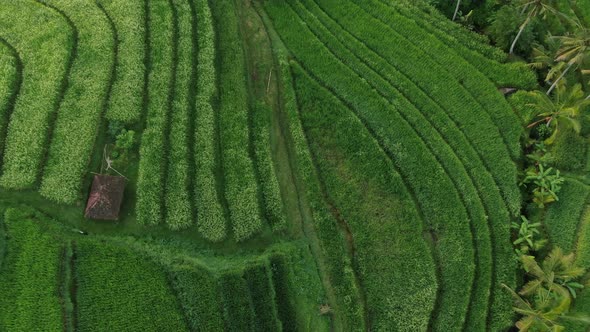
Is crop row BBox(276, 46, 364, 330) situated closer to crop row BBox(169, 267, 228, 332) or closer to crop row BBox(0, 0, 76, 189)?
crop row BBox(169, 267, 228, 332)

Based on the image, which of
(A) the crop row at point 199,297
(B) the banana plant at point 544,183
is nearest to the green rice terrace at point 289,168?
(A) the crop row at point 199,297

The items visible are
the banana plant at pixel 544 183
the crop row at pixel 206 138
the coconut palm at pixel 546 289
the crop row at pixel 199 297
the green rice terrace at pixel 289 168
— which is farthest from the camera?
Answer: the banana plant at pixel 544 183

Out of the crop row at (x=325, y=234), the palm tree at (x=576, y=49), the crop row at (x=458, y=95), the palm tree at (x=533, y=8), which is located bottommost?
the crop row at (x=325, y=234)

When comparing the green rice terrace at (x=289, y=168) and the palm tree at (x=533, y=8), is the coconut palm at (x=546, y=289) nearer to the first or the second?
the green rice terrace at (x=289, y=168)

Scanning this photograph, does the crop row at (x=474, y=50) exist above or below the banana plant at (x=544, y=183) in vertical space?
above

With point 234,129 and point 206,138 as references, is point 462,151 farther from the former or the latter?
point 206,138

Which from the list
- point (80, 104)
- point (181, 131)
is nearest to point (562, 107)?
point (181, 131)

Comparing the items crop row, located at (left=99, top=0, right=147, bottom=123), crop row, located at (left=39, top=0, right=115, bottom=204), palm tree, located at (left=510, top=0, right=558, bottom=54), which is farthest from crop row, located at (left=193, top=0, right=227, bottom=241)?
palm tree, located at (left=510, top=0, right=558, bottom=54)

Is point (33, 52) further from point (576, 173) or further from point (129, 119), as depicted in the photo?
point (576, 173)
